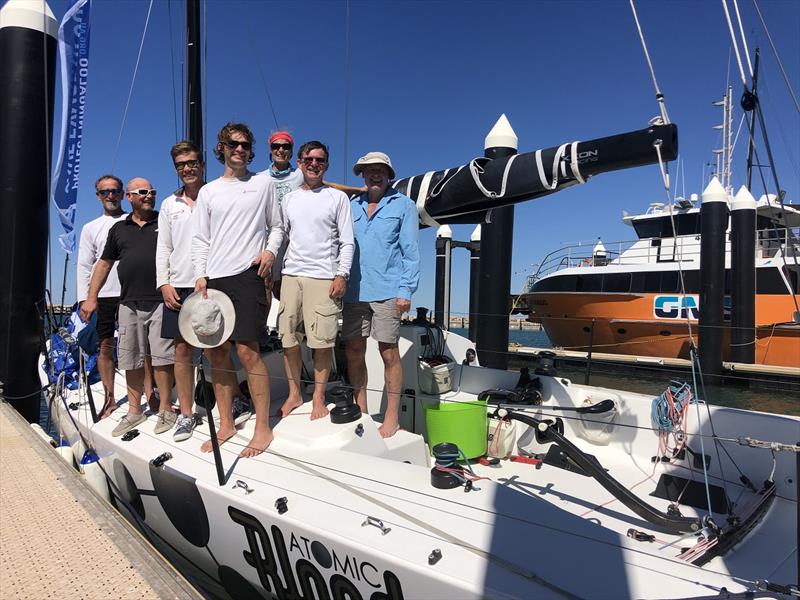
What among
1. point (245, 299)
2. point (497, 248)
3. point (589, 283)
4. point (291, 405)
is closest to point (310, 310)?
point (245, 299)

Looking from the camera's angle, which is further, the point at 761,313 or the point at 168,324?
the point at 761,313

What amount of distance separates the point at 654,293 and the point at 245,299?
15.1 meters

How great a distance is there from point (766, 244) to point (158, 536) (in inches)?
742

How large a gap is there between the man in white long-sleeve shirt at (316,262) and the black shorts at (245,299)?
291 mm

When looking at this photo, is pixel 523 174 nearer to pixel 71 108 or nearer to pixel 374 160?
pixel 374 160

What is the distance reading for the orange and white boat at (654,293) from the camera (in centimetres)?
1337

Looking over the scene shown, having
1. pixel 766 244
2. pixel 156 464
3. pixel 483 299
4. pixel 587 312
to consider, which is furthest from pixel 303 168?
pixel 766 244

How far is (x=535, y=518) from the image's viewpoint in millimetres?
1880

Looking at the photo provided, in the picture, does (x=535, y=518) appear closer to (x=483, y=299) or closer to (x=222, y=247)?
(x=222, y=247)

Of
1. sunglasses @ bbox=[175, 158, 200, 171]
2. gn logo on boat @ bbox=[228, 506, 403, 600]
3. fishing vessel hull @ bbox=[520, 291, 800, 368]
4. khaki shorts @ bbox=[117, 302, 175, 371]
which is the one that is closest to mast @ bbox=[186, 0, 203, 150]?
sunglasses @ bbox=[175, 158, 200, 171]

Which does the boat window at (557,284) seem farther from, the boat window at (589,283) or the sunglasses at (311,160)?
the sunglasses at (311,160)

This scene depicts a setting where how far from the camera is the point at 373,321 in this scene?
10.4ft

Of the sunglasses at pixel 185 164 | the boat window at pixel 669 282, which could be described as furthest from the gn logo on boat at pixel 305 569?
the boat window at pixel 669 282

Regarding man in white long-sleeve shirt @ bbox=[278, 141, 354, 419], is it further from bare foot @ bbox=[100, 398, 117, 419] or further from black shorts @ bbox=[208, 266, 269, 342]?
bare foot @ bbox=[100, 398, 117, 419]
